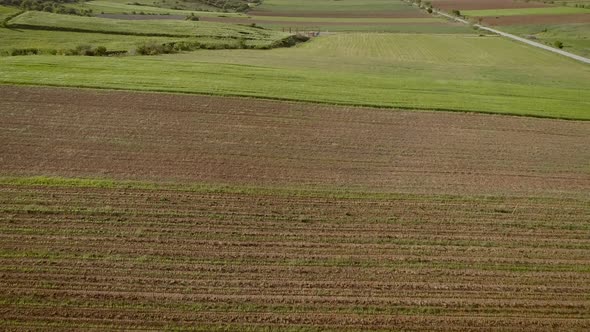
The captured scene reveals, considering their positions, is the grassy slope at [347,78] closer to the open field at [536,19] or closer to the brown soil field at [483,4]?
the open field at [536,19]

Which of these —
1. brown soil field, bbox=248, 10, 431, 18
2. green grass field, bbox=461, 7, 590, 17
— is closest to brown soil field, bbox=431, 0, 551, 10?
green grass field, bbox=461, 7, 590, 17

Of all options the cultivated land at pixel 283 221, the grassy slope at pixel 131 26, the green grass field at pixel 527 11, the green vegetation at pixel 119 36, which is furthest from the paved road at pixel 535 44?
the grassy slope at pixel 131 26

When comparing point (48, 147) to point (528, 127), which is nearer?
point (48, 147)

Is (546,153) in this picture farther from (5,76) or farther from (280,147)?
(5,76)

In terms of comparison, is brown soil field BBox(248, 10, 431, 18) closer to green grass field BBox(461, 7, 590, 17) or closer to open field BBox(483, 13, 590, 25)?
green grass field BBox(461, 7, 590, 17)

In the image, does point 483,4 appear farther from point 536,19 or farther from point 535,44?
point 535,44

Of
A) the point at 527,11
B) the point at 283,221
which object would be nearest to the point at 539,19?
the point at 527,11

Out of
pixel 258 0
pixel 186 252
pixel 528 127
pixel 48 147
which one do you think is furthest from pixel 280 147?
pixel 258 0
